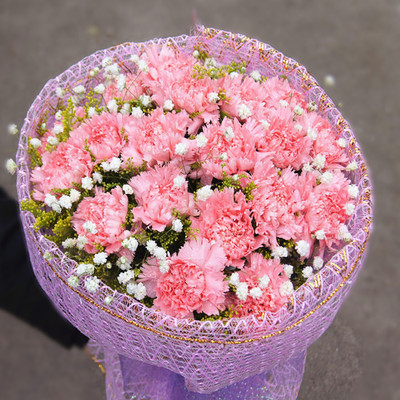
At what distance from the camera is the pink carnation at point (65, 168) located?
3.47 ft

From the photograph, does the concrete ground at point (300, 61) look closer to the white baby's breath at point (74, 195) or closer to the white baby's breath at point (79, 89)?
the white baby's breath at point (79, 89)

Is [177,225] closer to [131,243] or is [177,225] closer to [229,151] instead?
[131,243]

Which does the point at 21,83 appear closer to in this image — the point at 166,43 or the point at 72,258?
the point at 166,43

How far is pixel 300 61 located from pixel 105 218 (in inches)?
99.0

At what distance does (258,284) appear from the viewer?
0.98 meters

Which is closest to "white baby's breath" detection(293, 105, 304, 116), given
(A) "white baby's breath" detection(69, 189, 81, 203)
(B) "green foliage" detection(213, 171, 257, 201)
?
(B) "green foliage" detection(213, 171, 257, 201)

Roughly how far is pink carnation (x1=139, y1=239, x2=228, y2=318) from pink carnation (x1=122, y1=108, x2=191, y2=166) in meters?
0.22

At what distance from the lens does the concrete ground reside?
2.18 m

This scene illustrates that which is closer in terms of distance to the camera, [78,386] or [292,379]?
[292,379]

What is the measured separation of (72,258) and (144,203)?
220 millimetres

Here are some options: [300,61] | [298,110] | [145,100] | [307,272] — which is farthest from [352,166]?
[300,61]

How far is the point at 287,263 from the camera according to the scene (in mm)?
1096

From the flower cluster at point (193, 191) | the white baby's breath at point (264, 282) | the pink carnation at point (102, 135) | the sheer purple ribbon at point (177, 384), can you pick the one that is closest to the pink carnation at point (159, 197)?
the flower cluster at point (193, 191)

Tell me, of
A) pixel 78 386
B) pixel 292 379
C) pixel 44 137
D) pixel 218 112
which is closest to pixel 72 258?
pixel 44 137
